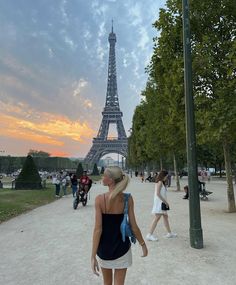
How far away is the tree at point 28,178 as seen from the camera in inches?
1302

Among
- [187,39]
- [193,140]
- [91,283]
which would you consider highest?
[187,39]

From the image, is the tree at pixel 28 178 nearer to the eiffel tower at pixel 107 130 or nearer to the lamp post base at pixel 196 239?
the lamp post base at pixel 196 239

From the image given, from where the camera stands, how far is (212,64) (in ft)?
50.1

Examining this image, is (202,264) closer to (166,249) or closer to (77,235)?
(166,249)

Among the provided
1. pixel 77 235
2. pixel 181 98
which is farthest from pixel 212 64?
pixel 77 235

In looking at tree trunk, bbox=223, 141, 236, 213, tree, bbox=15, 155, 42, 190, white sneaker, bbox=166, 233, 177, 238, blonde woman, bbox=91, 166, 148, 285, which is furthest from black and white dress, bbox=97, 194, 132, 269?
tree, bbox=15, 155, 42, 190

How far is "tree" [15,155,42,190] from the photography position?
3306 cm

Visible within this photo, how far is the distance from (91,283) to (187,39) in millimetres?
6738

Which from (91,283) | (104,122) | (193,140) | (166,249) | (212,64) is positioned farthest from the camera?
(104,122)

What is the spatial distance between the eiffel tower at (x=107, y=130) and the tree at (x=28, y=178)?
81.8m

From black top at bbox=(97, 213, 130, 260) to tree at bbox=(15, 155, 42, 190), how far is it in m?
29.7

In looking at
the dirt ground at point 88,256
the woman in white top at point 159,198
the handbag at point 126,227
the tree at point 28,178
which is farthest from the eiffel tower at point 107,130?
the handbag at point 126,227

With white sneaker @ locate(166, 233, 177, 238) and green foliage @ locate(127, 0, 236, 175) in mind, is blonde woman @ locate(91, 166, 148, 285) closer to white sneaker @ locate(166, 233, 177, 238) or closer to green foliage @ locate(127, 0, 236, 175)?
white sneaker @ locate(166, 233, 177, 238)

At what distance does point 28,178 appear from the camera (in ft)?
110
